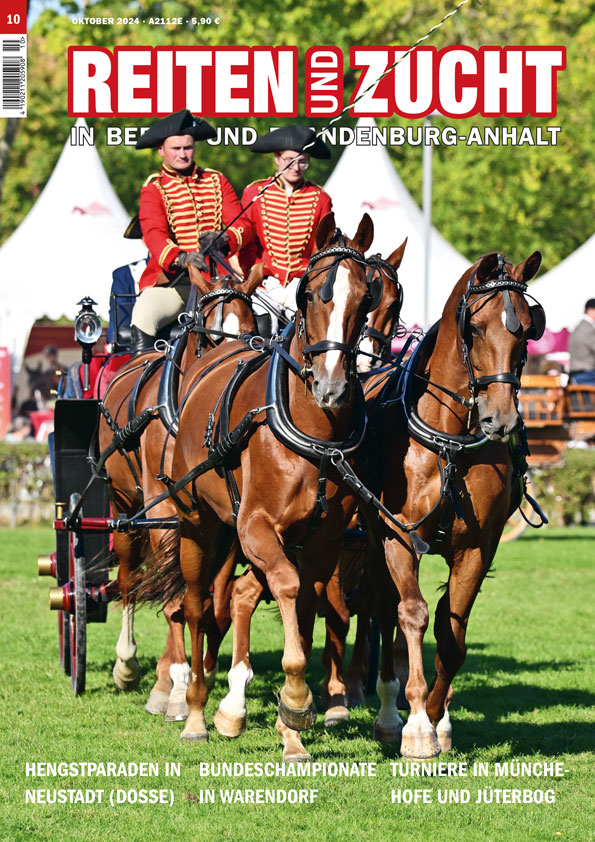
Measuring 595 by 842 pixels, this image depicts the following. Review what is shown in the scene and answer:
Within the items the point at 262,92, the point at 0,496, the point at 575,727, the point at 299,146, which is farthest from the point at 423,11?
the point at 575,727

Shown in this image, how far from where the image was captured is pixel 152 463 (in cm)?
846

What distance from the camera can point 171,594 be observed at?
8.27 m

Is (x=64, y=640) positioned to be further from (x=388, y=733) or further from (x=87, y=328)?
(x=388, y=733)

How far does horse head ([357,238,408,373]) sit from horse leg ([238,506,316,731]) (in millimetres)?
1951

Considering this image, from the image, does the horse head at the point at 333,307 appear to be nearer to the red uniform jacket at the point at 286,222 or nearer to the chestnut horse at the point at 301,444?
the chestnut horse at the point at 301,444

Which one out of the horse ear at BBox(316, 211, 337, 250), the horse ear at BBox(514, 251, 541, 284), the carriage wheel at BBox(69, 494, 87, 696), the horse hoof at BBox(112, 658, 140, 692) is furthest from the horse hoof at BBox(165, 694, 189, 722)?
the horse ear at BBox(514, 251, 541, 284)

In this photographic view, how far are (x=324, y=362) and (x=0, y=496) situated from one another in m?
15.5

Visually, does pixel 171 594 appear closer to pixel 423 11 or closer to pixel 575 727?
pixel 575 727

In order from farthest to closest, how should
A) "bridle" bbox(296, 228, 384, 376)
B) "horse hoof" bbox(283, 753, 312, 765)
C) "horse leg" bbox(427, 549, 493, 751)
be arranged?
"horse leg" bbox(427, 549, 493, 751) → "horse hoof" bbox(283, 753, 312, 765) → "bridle" bbox(296, 228, 384, 376)

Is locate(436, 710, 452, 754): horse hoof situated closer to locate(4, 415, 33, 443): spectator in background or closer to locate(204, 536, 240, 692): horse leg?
locate(204, 536, 240, 692): horse leg

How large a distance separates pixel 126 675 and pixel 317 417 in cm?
335

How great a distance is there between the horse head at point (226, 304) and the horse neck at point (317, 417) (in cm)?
157

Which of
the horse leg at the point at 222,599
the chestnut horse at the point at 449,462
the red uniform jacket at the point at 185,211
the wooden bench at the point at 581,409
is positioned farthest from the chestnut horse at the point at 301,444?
the wooden bench at the point at 581,409

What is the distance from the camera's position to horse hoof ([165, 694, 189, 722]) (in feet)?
26.4
